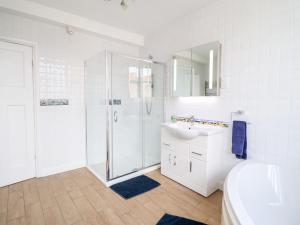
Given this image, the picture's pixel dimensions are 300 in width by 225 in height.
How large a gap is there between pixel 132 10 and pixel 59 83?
5.44 ft

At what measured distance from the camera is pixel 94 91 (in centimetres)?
271

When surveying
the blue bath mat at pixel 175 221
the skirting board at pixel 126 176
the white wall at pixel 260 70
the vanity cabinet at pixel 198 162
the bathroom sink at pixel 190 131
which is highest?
the white wall at pixel 260 70

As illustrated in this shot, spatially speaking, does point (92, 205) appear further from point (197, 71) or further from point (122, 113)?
point (197, 71)

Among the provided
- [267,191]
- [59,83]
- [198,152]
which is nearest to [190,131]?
[198,152]

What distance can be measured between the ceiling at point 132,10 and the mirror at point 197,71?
0.62 meters

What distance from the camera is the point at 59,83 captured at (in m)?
2.73

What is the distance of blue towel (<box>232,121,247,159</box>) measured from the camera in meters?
1.95

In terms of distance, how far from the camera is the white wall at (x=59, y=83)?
98.1 inches

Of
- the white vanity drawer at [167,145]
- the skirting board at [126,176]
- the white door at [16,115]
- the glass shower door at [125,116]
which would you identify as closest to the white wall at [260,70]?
the white vanity drawer at [167,145]

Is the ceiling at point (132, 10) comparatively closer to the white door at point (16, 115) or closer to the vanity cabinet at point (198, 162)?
the white door at point (16, 115)

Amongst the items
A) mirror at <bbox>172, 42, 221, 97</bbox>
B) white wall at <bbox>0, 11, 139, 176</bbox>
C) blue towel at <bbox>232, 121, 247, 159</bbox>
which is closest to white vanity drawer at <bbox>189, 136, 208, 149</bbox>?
blue towel at <bbox>232, 121, 247, 159</bbox>

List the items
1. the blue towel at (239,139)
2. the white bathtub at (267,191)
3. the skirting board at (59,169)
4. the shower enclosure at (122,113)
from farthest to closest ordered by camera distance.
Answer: the skirting board at (59,169)
the shower enclosure at (122,113)
the blue towel at (239,139)
the white bathtub at (267,191)

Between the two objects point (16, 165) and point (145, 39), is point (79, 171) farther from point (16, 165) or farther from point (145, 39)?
point (145, 39)

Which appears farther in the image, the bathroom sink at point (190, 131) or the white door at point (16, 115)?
the white door at point (16, 115)
